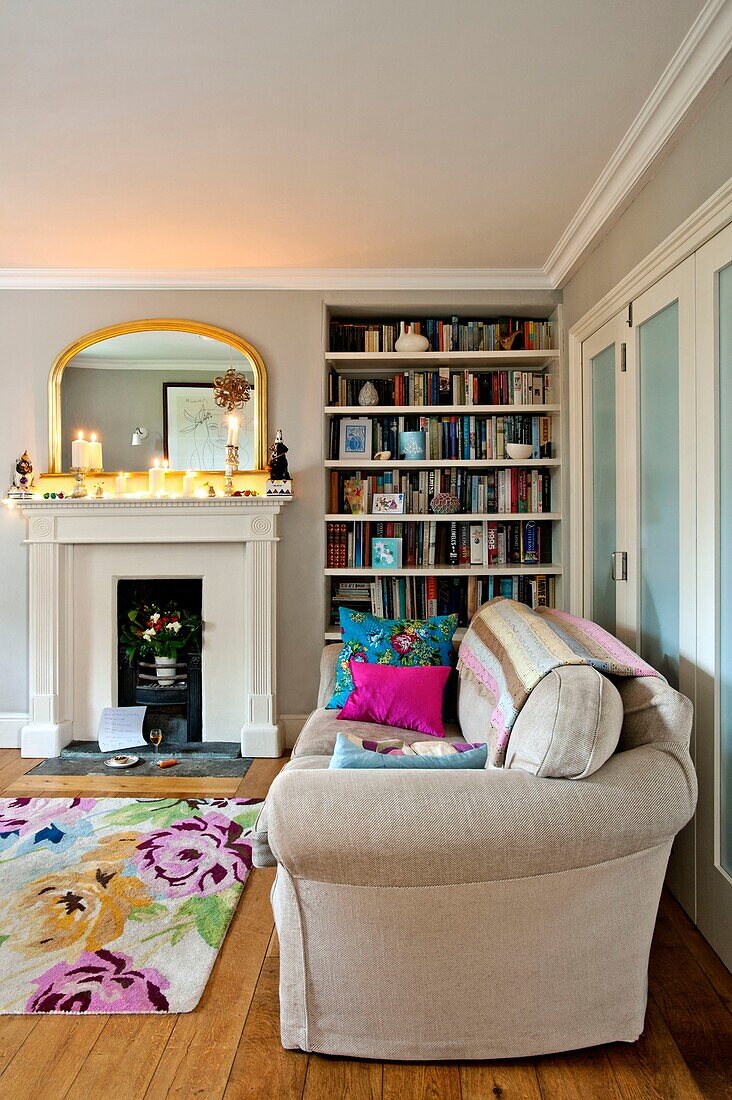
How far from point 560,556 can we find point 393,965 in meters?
2.75

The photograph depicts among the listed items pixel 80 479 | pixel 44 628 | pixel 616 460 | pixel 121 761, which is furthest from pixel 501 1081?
pixel 80 479

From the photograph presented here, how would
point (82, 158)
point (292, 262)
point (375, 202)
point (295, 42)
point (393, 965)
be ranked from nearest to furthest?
point (393, 965)
point (295, 42)
point (82, 158)
point (375, 202)
point (292, 262)

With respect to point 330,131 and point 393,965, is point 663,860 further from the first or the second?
point 330,131

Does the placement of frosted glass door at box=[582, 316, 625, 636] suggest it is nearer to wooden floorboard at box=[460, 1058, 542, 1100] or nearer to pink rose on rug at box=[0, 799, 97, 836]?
wooden floorboard at box=[460, 1058, 542, 1100]

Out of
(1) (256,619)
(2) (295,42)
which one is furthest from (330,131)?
(1) (256,619)

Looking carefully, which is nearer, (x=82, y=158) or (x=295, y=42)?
(x=295, y=42)

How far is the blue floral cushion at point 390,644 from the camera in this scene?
3293 mm

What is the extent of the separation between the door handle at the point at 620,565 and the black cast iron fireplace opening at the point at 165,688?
227cm

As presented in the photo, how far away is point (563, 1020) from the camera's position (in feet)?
5.86

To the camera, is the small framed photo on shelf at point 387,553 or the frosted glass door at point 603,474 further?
the small framed photo on shelf at point 387,553

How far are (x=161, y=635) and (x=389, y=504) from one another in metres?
1.46

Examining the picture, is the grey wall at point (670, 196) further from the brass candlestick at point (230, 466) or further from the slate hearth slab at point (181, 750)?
the slate hearth slab at point (181, 750)

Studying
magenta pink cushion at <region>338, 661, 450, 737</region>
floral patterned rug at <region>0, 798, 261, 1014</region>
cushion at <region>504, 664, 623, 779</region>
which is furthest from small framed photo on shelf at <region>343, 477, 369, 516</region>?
cushion at <region>504, 664, 623, 779</region>

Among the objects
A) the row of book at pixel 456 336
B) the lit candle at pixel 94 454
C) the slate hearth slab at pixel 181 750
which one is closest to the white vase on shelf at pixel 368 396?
the row of book at pixel 456 336
